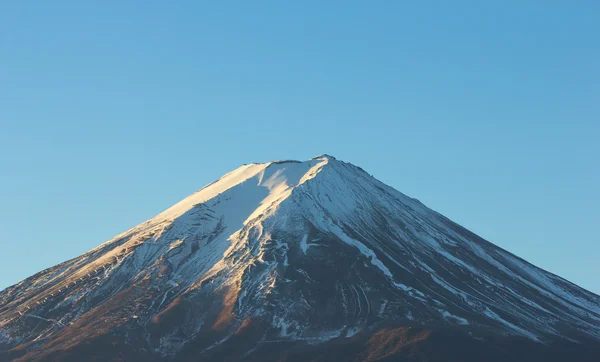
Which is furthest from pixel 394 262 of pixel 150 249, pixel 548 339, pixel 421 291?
pixel 150 249

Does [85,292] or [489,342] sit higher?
[85,292]

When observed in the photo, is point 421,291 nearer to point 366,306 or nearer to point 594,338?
point 366,306

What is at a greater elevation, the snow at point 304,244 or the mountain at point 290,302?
the snow at point 304,244

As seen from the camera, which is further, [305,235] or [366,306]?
[305,235]

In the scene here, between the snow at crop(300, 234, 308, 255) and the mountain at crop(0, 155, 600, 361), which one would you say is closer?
the mountain at crop(0, 155, 600, 361)

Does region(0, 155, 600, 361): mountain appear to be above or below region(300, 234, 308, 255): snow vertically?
below

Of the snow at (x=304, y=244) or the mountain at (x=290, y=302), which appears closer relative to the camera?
the mountain at (x=290, y=302)

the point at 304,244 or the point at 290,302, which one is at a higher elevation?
the point at 304,244

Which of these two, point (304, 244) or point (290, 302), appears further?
point (304, 244)
